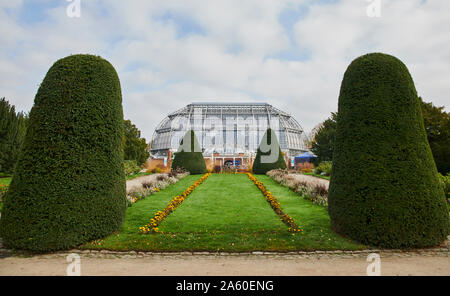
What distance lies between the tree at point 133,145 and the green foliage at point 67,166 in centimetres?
2429

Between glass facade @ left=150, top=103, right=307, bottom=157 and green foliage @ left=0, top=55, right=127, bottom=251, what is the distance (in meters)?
37.4

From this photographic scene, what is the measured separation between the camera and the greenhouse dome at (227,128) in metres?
45.6

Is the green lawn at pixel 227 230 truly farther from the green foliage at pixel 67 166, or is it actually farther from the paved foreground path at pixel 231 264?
the green foliage at pixel 67 166

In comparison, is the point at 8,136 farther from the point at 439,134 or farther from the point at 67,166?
the point at 439,134

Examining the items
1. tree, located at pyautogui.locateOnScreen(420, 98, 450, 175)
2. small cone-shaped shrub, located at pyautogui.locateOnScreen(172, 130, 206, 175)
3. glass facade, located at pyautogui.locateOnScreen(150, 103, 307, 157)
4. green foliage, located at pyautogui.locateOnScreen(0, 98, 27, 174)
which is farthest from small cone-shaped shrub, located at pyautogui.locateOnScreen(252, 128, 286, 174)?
green foliage, located at pyautogui.locateOnScreen(0, 98, 27, 174)

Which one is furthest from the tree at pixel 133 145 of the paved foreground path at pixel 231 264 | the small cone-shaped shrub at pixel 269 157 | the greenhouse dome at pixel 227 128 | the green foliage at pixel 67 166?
the paved foreground path at pixel 231 264

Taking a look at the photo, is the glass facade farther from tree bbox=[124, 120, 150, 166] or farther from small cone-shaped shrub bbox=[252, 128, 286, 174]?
small cone-shaped shrub bbox=[252, 128, 286, 174]

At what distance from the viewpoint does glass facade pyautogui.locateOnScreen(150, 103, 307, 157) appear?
4566 centimetres

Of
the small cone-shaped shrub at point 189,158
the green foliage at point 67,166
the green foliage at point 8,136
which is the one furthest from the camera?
the small cone-shaped shrub at point 189,158

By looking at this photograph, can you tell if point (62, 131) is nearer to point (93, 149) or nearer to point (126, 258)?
point (93, 149)
